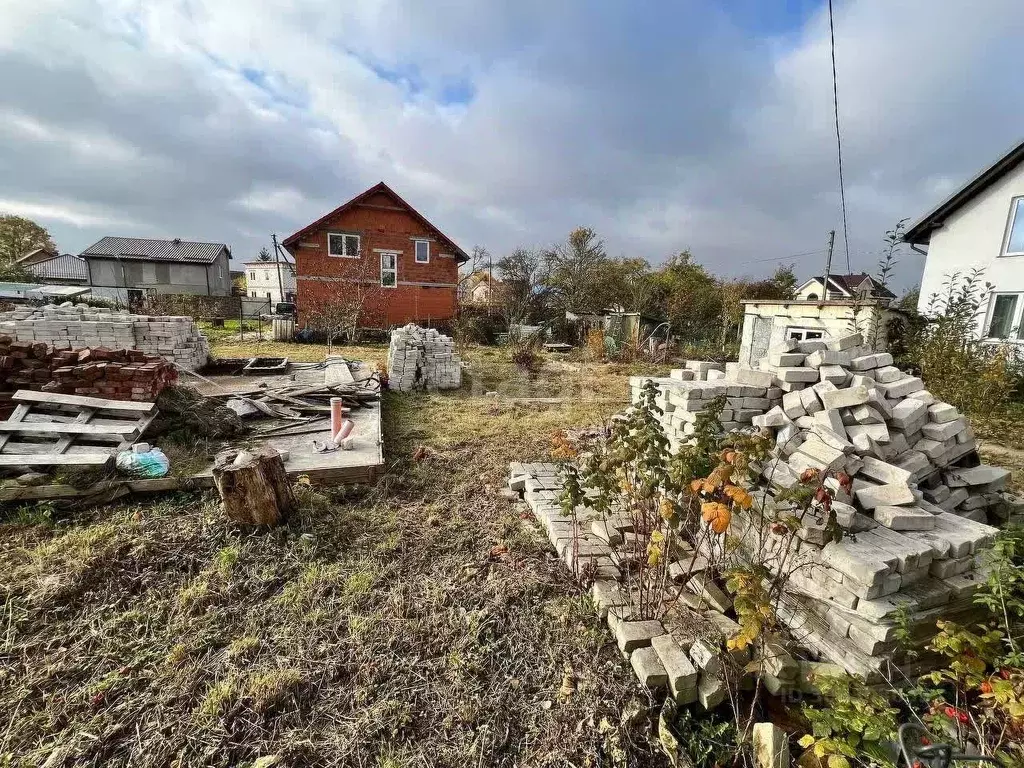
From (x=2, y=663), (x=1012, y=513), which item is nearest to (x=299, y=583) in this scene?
(x=2, y=663)

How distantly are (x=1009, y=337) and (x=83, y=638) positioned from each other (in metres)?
16.4

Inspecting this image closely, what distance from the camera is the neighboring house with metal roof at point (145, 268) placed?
3297cm

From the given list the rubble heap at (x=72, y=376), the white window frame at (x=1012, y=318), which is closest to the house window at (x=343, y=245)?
the rubble heap at (x=72, y=376)

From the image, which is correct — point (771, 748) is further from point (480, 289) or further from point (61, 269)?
point (61, 269)

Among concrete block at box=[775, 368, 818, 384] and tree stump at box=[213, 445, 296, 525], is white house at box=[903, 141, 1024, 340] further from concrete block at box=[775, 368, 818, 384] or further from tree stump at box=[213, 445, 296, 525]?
tree stump at box=[213, 445, 296, 525]

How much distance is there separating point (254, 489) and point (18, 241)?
60411mm

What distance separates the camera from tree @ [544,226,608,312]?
21906mm

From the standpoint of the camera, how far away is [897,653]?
2365 mm

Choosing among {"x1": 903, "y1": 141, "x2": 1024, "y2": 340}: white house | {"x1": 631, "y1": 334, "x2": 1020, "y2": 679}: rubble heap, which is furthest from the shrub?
{"x1": 903, "y1": 141, "x2": 1024, "y2": 340}: white house

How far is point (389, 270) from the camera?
19.7 m

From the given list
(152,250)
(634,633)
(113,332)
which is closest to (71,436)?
(634,633)

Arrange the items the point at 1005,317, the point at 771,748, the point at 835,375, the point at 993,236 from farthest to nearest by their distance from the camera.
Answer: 1. the point at 993,236
2. the point at 1005,317
3. the point at 835,375
4. the point at 771,748

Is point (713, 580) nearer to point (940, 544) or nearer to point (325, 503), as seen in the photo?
point (940, 544)

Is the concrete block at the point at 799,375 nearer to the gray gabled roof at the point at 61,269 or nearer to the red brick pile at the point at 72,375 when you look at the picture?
the red brick pile at the point at 72,375
